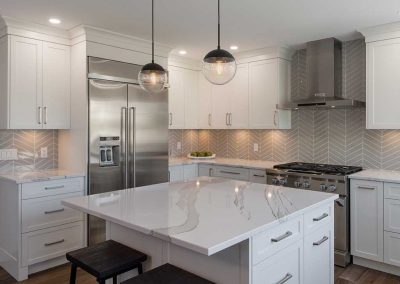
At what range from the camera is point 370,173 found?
3.51 m

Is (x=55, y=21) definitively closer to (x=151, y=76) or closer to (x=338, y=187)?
(x=151, y=76)

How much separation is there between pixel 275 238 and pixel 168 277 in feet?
1.96

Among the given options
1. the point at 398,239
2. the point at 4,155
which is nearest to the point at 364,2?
the point at 398,239

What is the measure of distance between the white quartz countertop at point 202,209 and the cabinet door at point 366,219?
1.24 metres

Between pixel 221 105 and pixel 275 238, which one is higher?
pixel 221 105

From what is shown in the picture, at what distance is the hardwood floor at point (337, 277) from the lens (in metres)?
3.07

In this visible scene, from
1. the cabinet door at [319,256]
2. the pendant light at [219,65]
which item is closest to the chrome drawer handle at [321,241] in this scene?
the cabinet door at [319,256]

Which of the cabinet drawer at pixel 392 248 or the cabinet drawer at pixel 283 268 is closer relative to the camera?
the cabinet drawer at pixel 283 268

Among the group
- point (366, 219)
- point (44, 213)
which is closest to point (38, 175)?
point (44, 213)

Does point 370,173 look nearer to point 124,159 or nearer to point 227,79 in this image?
point 227,79

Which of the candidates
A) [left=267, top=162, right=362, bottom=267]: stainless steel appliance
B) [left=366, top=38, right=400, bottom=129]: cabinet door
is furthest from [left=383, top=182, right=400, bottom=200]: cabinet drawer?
[left=366, top=38, right=400, bottom=129]: cabinet door

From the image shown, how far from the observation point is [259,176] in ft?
13.6

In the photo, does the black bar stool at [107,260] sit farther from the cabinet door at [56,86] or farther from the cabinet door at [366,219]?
the cabinet door at [366,219]

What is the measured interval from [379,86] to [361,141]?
72 cm
